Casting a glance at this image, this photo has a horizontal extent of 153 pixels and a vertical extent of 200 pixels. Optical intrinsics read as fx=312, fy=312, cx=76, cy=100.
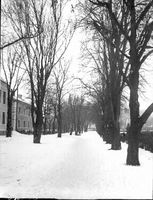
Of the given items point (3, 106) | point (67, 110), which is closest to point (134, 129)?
point (3, 106)

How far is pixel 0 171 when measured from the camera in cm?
1068

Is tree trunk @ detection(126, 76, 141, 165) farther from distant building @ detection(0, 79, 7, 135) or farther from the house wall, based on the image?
the house wall

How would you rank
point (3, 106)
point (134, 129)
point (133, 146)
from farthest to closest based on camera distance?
point (3, 106) < point (133, 146) < point (134, 129)

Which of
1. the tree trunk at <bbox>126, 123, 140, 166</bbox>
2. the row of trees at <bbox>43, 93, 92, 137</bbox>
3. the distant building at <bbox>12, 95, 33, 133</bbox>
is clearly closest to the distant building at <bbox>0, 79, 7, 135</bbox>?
the row of trees at <bbox>43, 93, 92, 137</bbox>

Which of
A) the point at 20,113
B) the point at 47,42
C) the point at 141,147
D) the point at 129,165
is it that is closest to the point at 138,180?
the point at 129,165

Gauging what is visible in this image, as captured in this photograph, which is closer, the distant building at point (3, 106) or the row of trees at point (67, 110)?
the distant building at point (3, 106)

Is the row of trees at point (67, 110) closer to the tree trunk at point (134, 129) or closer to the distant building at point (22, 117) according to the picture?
the distant building at point (22, 117)

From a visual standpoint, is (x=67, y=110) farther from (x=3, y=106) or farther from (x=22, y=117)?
(x=3, y=106)

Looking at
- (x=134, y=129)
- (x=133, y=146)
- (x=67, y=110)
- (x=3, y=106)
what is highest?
(x=3, y=106)

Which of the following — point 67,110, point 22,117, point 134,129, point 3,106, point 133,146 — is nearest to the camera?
point 134,129

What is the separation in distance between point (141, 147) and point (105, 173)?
15.8 metres

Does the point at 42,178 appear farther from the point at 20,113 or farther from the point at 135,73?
the point at 20,113

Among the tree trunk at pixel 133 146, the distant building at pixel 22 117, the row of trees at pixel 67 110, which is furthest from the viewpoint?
the distant building at pixel 22 117

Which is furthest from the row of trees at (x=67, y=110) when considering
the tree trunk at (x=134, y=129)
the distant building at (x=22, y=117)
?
the tree trunk at (x=134, y=129)
